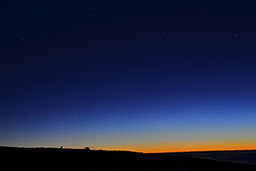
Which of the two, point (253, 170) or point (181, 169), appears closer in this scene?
point (181, 169)

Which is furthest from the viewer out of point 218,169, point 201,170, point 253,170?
point 253,170

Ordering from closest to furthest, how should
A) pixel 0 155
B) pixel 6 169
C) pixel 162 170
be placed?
pixel 6 169
pixel 0 155
pixel 162 170

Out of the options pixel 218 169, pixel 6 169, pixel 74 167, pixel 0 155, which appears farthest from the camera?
pixel 218 169

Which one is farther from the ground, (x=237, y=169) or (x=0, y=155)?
(x=0, y=155)

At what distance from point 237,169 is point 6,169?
19.1m

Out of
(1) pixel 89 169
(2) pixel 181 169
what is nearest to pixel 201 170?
(2) pixel 181 169

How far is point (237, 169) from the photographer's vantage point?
21.3 m

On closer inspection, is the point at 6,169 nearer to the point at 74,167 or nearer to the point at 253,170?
the point at 74,167

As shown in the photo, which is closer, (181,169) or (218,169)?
(181,169)

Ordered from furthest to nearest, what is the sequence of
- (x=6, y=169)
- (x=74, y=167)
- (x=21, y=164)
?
(x=74, y=167) < (x=21, y=164) < (x=6, y=169)

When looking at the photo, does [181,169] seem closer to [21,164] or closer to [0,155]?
[21,164]

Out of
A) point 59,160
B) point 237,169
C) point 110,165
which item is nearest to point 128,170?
point 110,165

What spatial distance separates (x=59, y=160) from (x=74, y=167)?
2.21 metres

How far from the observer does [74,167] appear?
15.1m
